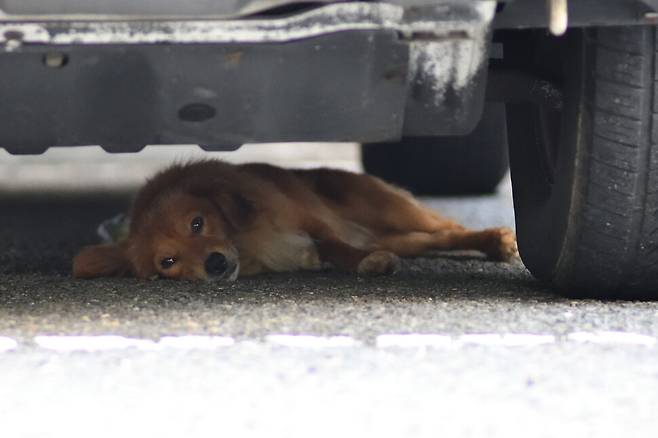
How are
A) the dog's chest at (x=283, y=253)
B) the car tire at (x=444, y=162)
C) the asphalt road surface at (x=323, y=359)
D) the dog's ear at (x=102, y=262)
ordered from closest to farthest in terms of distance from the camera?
the asphalt road surface at (x=323, y=359) < the dog's ear at (x=102, y=262) < the dog's chest at (x=283, y=253) < the car tire at (x=444, y=162)

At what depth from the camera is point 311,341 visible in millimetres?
2236

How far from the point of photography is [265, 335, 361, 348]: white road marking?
220 cm

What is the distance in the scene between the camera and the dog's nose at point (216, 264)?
3.32m

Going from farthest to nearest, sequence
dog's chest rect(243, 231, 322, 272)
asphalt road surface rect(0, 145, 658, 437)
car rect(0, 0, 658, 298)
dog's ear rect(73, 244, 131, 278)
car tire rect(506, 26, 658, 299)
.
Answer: dog's chest rect(243, 231, 322, 272) < dog's ear rect(73, 244, 131, 278) < car tire rect(506, 26, 658, 299) < car rect(0, 0, 658, 298) < asphalt road surface rect(0, 145, 658, 437)

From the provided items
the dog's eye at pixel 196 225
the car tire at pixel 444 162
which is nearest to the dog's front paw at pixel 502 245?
the dog's eye at pixel 196 225

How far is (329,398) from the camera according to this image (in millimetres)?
1852

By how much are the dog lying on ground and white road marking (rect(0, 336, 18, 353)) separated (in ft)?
3.07

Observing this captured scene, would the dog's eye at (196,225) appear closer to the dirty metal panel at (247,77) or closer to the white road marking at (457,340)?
the dirty metal panel at (247,77)

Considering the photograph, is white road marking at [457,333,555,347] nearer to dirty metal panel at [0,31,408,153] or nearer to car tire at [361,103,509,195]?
dirty metal panel at [0,31,408,153]

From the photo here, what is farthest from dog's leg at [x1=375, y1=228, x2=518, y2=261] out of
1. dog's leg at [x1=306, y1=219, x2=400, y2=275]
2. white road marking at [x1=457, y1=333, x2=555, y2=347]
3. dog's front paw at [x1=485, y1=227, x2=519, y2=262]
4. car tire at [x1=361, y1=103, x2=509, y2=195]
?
white road marking at [x1=457, y1=333, x2=555, y2=347]

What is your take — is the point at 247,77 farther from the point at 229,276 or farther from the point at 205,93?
the point at 229,276

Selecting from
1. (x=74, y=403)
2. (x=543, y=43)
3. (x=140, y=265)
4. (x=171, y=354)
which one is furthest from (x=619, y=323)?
(x=140, y=265)

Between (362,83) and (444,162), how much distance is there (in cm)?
289

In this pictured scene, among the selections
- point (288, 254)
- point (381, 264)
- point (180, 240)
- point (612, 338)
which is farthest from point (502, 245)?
point (612, 338)
